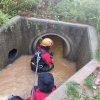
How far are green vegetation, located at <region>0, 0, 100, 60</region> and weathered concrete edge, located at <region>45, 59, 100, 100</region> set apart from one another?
6.75 feet

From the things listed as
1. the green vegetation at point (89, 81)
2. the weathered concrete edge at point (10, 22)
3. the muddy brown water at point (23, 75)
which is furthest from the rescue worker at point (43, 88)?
the weathered concrete edge at point (10, 22)

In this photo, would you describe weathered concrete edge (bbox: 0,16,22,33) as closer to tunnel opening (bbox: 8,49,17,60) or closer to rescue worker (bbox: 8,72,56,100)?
tunnel opening (bbox: 8,49,17,60)

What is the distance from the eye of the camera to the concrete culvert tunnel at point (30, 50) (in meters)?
5.61

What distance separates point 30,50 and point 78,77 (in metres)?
3.35

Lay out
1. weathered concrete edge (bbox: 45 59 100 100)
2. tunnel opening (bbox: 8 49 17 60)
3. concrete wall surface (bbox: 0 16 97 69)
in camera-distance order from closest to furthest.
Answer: weathered concrete edge (bbox: 45 59 100 100)
concrete wall surface (bbox: 0 16 97 69)
tunnel opening (bbox: 8 49 17 60)

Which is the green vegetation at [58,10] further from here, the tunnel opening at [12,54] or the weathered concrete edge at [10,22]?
the tunnel opening at [12,54]

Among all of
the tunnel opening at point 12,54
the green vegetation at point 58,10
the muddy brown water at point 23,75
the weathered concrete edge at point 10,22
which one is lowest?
the muddy brown water at point 23,75

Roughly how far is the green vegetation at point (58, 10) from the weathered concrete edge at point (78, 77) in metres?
2.06

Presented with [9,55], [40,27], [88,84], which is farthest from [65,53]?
[88,84]

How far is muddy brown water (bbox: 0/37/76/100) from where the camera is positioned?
539 centimetres

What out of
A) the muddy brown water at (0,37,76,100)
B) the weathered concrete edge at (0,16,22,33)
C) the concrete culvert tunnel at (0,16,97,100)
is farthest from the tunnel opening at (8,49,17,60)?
the weathered concrete edge at (0,16,22,33)

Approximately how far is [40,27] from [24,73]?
173cm

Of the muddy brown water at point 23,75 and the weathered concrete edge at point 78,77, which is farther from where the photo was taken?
the muddy brown water at point 23,75

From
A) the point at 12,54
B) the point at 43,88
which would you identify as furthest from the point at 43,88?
the point at 12,54
